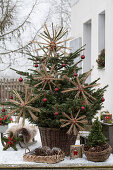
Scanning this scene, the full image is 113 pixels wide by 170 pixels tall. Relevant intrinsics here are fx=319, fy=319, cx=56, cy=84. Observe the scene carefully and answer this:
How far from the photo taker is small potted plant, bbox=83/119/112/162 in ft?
13.0

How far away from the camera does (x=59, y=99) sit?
14.1ft

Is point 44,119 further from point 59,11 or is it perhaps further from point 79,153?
point 59,11

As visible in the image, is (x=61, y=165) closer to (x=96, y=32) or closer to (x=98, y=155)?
(x=98, y=155)

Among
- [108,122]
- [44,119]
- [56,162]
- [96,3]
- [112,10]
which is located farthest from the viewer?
[96,3]

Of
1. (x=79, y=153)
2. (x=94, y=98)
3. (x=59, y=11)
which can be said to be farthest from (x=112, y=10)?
(x=59, y=11)

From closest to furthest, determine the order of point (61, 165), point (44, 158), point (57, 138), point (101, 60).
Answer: point (61, 165), point (44, 158), point (57, 138), point (101, 60)

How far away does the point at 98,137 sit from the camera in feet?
13.4

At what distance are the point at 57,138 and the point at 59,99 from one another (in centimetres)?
52

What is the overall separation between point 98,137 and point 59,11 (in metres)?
21.1

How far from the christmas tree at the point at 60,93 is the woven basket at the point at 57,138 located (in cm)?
8

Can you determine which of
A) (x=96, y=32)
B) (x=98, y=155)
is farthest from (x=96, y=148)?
(x=96, y=32)

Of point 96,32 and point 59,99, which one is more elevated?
point 96,32

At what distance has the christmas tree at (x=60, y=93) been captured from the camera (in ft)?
13.3

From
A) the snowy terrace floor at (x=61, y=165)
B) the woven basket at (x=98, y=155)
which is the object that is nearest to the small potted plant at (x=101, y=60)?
the snowy terrace floor at (x=61, y=165)
